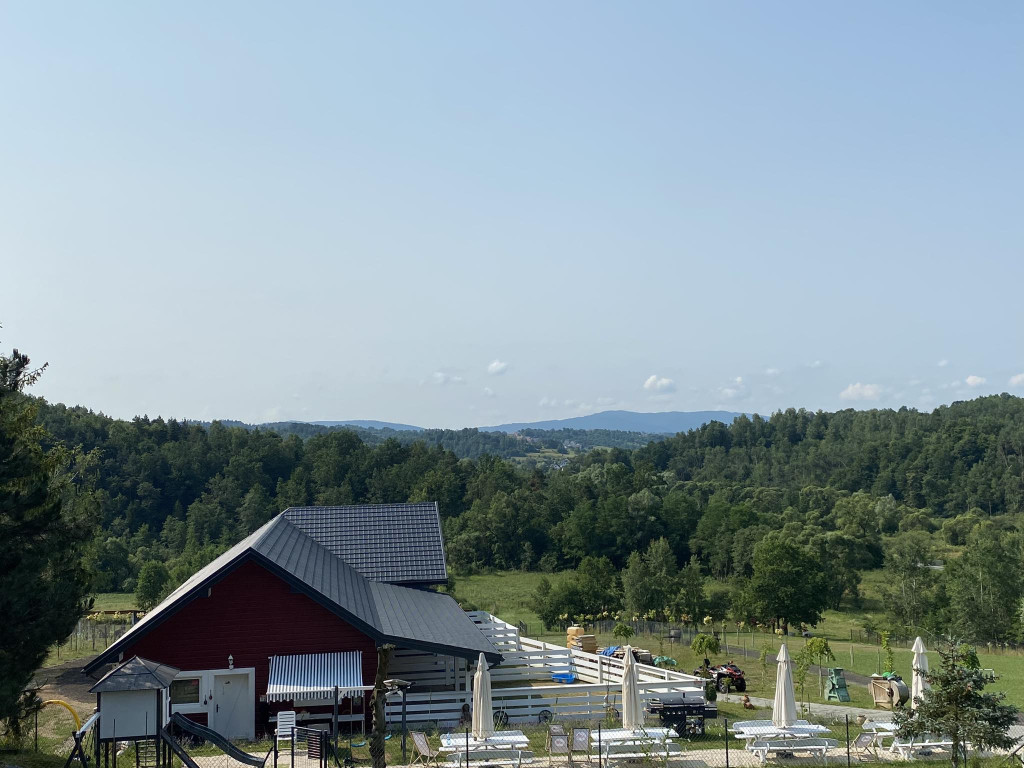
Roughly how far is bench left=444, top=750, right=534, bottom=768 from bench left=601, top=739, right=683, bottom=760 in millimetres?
1593

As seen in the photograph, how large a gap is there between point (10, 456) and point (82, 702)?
34.3 feet

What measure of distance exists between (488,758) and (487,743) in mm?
348

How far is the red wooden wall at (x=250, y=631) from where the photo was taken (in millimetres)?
21516

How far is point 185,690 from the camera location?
70.0ft

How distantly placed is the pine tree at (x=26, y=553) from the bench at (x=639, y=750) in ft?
34.8

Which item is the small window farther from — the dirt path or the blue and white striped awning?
the dirt path

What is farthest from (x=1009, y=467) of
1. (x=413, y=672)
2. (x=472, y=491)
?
(x=413, y=672)

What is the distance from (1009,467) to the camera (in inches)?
4670

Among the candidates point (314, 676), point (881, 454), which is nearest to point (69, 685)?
point (314, 676)

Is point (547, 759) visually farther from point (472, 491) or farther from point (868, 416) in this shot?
point (868, 416)

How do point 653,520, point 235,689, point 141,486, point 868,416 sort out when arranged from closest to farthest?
point 235,689 < point 653,520 < point 141,486 < point 868,416


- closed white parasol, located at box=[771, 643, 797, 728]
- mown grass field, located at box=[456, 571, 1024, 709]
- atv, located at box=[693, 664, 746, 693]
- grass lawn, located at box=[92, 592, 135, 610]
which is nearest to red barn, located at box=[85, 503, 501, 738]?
closed white parasol, located at box=[771, 643, 797, 728]

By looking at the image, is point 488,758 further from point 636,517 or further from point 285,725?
point 636,517

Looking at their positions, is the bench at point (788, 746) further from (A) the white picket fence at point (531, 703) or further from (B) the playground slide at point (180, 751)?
(B) the playground slide at point (180, 751)
